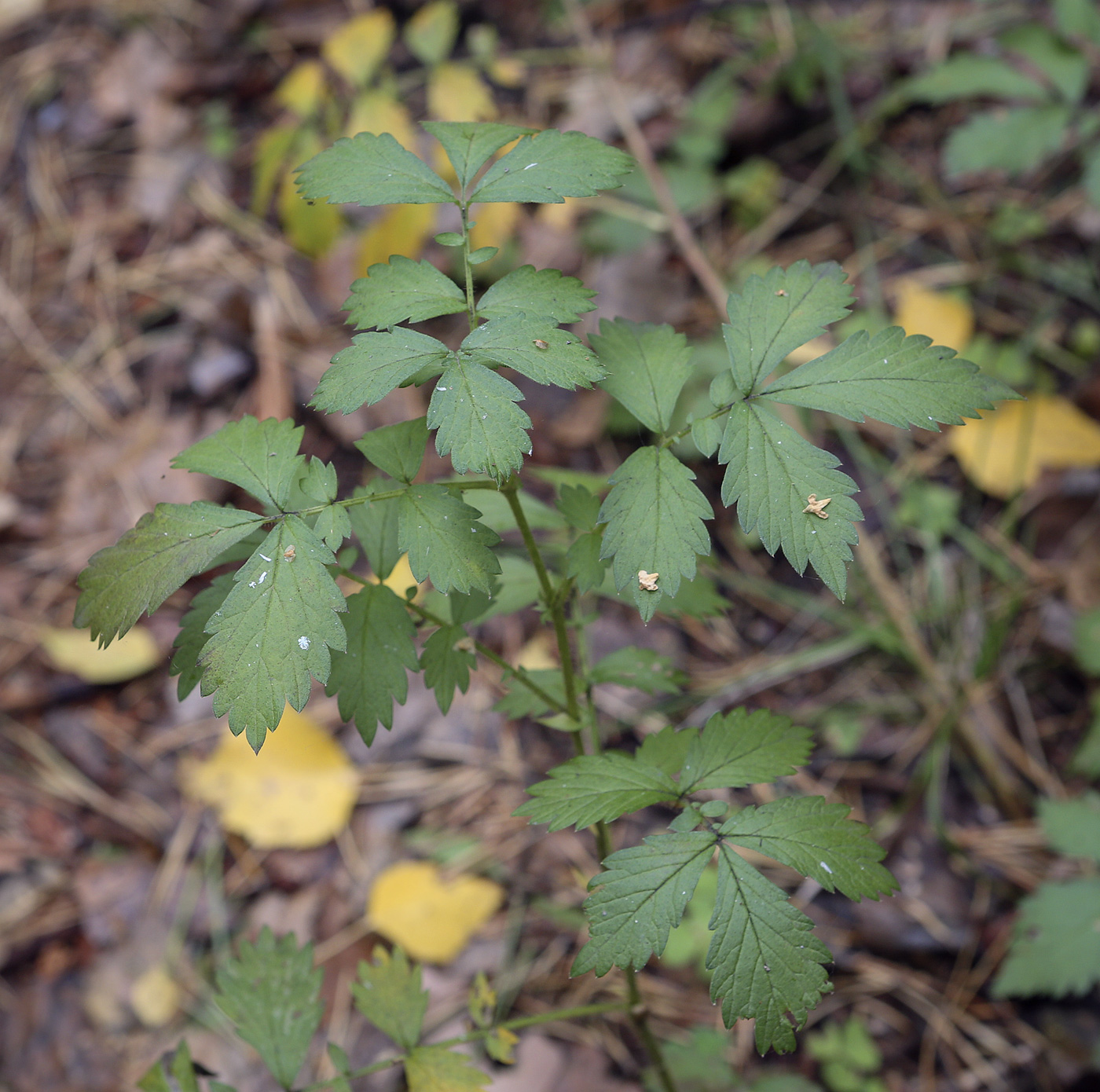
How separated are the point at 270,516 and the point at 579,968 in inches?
25.4

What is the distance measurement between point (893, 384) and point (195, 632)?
91 centimetres

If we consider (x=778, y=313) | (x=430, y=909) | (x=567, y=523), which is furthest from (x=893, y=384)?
(x=430, y=909)

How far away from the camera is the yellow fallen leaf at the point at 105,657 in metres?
2.57

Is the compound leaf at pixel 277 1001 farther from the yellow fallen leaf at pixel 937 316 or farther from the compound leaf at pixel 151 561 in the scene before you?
the yellow fallen leaf at pixel 937 316

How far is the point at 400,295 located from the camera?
105cm

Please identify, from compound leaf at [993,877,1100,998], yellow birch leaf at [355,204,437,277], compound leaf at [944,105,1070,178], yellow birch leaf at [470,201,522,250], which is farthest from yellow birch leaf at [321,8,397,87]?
compound leaf at [993,877,1100,998]

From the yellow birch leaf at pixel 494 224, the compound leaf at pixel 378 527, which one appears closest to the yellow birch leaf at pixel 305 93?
the yellow birch leaf at pixel 494 224

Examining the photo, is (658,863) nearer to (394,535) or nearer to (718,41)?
(394,535)

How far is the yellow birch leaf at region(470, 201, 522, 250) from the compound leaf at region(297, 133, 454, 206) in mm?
1765

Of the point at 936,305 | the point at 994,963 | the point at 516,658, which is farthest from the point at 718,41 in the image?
the point at 994,963

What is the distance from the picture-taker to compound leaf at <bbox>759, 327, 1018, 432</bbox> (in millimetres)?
1027

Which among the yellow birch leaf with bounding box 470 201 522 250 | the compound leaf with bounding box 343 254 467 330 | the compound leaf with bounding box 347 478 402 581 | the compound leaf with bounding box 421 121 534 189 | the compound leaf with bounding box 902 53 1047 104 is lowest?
the yellow birch leaf with bounding box 470 201 522 250

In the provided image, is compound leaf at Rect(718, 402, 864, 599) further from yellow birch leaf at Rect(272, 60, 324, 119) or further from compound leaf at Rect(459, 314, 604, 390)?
yellow birch leaf at Rect(272, 60, 324, 119)

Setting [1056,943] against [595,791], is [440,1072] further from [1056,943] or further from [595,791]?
[1056,943]
